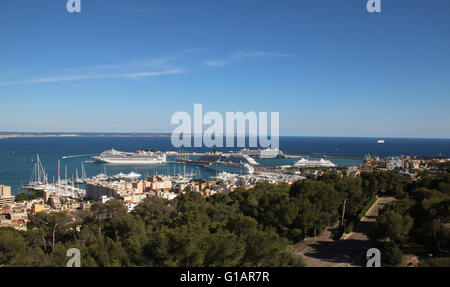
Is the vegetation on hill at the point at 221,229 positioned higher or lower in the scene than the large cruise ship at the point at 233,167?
higher

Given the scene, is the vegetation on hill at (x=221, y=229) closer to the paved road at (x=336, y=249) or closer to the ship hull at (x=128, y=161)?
the paved road at (x=336, y=249)

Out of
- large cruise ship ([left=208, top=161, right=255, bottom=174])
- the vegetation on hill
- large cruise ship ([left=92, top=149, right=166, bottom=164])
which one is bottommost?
large cruise ship ([left=208, top=161, right=255, bottom=174])

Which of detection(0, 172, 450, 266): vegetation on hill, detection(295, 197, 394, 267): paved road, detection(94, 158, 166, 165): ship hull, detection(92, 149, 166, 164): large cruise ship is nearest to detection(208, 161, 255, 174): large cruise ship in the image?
detection(94, 158, 166, 165): ship hull

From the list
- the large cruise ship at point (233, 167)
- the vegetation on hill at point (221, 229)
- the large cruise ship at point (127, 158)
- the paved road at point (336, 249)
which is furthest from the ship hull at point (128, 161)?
the paved road at point (336, 249)

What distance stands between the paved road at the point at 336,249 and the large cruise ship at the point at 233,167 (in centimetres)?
2360

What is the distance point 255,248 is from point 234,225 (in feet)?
3.41

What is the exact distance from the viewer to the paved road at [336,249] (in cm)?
647

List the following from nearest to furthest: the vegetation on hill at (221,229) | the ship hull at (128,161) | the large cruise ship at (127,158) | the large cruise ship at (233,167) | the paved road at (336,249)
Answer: the vegetation on hill at (221,229) → the paved road at (336,249) → the large cruise ship at (233,167) → the ship hull at (128,161) → the large cruise ship at (127,158)

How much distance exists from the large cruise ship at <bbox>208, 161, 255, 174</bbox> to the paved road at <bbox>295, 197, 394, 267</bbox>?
2360cm

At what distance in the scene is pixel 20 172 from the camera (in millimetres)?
30312

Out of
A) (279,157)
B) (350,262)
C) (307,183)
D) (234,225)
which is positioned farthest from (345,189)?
(279,157)

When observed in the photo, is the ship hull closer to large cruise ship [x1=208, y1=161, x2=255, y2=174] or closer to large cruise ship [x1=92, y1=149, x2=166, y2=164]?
large cruise ship [x1=92, y1=149, x2=166, y2=164]

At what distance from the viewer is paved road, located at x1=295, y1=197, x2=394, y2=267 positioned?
6469 millimetres
